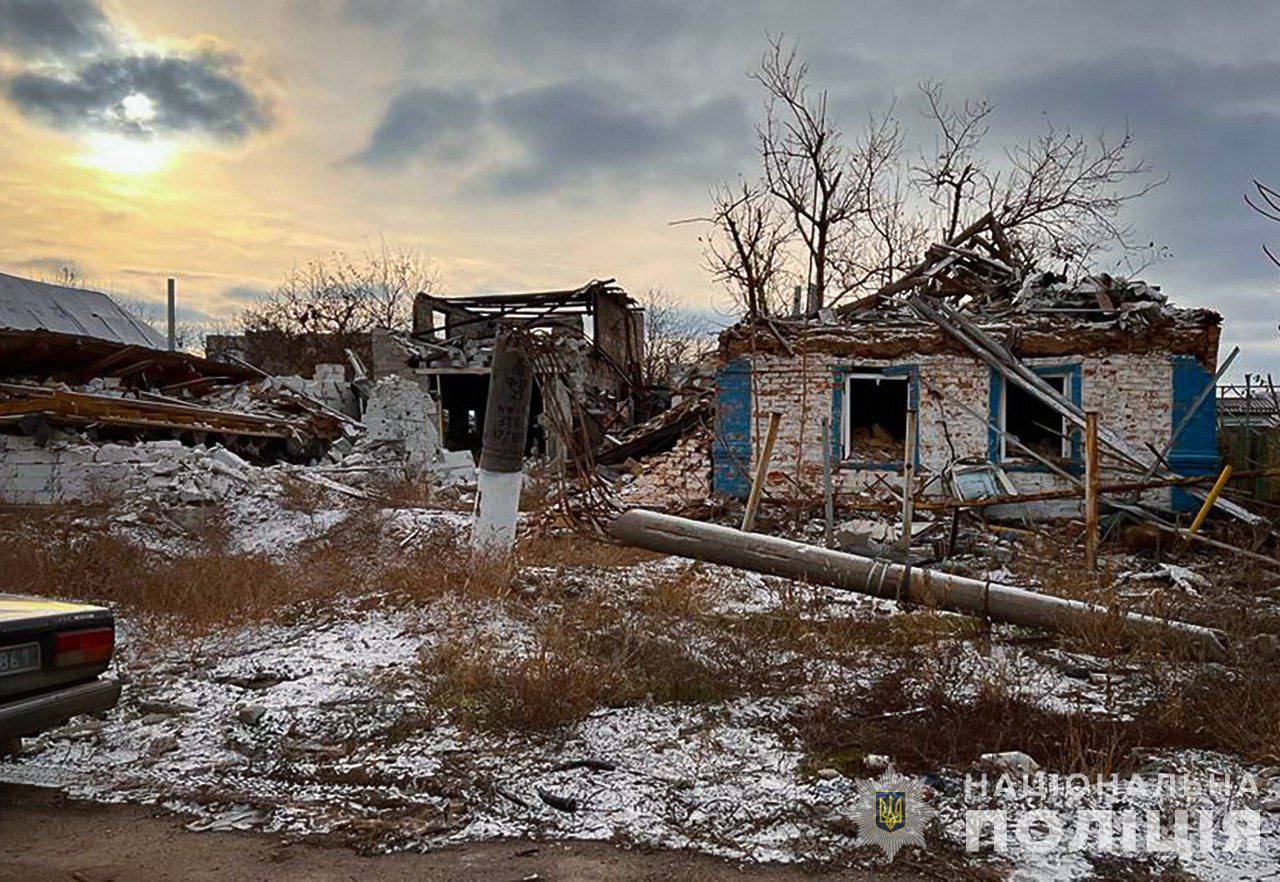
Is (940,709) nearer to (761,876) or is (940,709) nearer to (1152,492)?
(761,876)

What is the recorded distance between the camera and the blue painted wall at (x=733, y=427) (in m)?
13.3

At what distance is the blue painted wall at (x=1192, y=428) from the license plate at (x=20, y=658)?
13.0 m

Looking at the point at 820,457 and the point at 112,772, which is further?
the point at 820,457

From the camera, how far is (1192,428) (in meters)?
12.1

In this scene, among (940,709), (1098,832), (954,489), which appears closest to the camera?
(1098,832)

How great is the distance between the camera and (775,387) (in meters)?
13.1

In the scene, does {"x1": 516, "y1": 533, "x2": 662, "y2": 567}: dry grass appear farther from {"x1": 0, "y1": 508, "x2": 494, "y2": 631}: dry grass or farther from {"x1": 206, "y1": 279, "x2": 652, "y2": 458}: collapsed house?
{"x1": 206, "y1": 279, "x2": 652, "y2": 458}: collapsed house

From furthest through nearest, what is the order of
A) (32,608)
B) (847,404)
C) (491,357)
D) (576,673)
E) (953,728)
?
1. (491,357)
2. (847,404)
3. (576,673)
4. (953,728)
5. (32,608)

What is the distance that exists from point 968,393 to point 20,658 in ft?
38.2

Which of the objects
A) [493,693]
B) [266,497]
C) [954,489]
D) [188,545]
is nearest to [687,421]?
[954,489]

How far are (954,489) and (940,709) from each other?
7.32 m

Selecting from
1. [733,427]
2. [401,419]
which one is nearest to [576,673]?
[733,427]

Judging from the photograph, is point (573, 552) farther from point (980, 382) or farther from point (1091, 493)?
point (980, 382)

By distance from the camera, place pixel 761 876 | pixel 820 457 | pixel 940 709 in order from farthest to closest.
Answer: pixel 820 457 < pixel 940 709 < pixel 761 876
